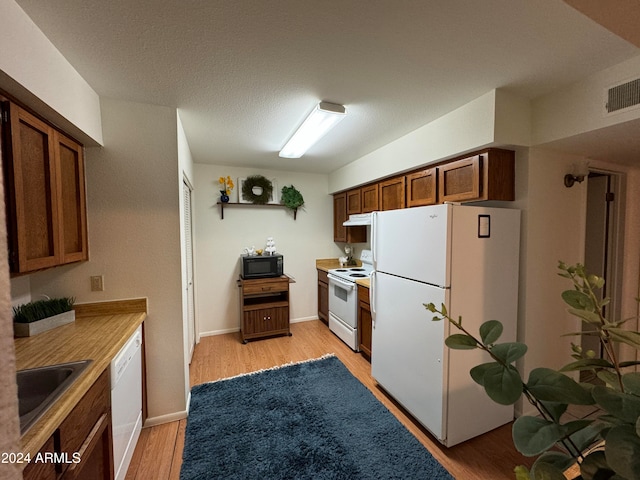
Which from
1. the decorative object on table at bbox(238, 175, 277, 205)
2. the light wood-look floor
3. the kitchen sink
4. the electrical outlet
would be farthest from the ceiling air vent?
the electrical outlet

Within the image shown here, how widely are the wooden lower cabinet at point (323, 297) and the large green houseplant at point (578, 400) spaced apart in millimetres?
3565

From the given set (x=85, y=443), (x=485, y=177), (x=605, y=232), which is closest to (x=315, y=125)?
(x=485, y=177)

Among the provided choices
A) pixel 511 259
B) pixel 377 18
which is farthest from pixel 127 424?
pixel 511 259

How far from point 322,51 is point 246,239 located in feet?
9.48

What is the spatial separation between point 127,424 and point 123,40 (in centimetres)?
212

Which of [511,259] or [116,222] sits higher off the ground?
[116,222]

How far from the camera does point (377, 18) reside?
128 cm

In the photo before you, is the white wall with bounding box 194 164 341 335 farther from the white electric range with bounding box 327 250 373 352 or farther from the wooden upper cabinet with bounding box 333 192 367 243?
the white electric range with bounding box 327 250 373 352

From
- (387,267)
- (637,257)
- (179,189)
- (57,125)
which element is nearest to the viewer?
(57,125)

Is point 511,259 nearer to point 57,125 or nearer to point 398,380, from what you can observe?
point 398,380

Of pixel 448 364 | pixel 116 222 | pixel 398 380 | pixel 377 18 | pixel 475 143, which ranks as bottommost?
pixel 398 380

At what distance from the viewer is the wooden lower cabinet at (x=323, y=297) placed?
4098 millimetres

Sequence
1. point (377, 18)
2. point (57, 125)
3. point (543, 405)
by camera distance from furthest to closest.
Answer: point (57, 125), point (377, 18), point (543, 405)

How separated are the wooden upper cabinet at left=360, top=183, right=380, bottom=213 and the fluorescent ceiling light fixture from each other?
3.26 feet
